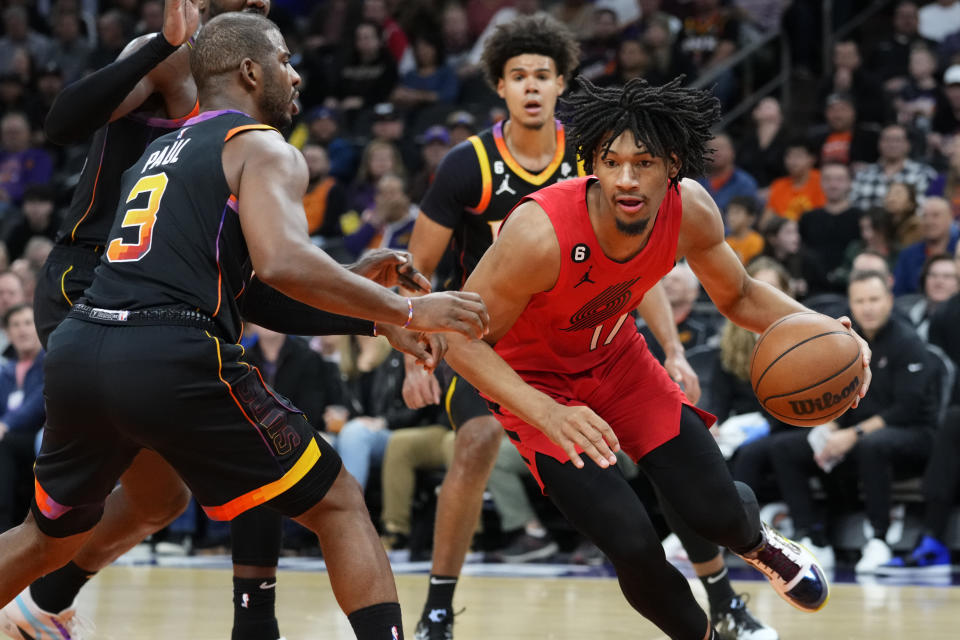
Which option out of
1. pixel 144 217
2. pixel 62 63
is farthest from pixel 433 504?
pixel 62 63

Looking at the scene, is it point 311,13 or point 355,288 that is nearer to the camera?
point 355,288

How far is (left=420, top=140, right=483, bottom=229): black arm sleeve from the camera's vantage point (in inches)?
201

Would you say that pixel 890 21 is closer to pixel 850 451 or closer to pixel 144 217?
pixel 850 451

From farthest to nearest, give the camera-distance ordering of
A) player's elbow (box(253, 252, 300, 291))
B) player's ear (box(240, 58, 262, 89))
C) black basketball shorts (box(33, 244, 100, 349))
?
black basketball shorts (box(33, 244, 100, 349)) → player's ear (box(240, 58, 262, 89)) → player's elbow (box(253, 252, 300, 291))

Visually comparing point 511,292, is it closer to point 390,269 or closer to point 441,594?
point 390,269

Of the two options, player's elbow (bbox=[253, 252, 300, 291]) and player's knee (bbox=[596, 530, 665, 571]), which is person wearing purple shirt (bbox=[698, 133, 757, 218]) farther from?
player's elbow (bbox=[253, 252, 300, 291])

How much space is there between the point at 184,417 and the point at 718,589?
2403 millimetres

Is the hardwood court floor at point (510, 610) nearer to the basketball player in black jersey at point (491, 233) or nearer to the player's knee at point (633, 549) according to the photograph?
the basketball player in black jersey at point (491, 233)

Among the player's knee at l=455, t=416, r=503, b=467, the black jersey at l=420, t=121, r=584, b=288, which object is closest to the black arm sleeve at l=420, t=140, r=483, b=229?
the black jersey at l=420, t=121, r=584, b=288

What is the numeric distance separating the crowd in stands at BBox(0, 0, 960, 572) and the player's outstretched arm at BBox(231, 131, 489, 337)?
323 centimetres

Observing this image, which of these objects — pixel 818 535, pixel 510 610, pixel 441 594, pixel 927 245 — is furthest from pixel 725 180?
pixel 441 594

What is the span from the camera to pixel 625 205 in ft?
12.2

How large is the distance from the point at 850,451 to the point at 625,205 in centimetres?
428

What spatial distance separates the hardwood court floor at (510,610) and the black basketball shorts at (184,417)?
1901mm
